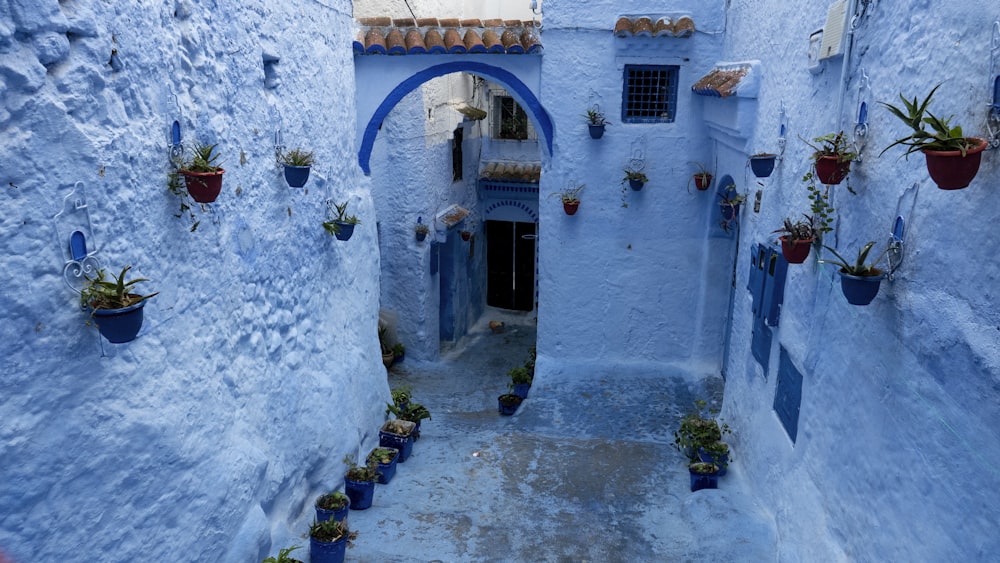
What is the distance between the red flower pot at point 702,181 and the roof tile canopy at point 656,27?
6.03 feet

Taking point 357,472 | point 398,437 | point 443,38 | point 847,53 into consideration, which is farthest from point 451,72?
point 847,53

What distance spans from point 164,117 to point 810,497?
5.06m

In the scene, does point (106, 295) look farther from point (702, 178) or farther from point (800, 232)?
point (702, 178)

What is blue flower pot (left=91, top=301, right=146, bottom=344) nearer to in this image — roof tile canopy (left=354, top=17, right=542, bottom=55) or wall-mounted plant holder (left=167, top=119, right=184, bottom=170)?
wall-mounted plant holder (left=167, top=119, right=184, bottom=170)

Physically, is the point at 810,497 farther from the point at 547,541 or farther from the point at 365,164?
the point at 365,164

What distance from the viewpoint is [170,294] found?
15.3 feet

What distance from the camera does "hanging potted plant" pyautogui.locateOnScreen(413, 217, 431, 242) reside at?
43.0 feet

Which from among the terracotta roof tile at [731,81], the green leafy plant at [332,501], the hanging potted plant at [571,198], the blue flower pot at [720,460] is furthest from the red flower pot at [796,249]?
the hanging potted plant at [571,198]

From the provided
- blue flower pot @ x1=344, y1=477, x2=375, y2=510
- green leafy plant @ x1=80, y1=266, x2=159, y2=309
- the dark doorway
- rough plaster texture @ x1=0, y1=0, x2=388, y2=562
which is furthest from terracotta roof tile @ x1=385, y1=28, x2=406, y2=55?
the dark doorway

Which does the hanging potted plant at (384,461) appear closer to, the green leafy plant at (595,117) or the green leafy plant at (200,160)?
the green leafy plant at (200,160)

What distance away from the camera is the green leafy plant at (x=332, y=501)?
255 inches

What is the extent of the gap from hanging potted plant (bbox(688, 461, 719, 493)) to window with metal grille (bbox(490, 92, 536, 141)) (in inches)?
381

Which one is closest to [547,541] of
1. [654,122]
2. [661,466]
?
[661,466]

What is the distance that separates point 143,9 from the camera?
14.1ft
